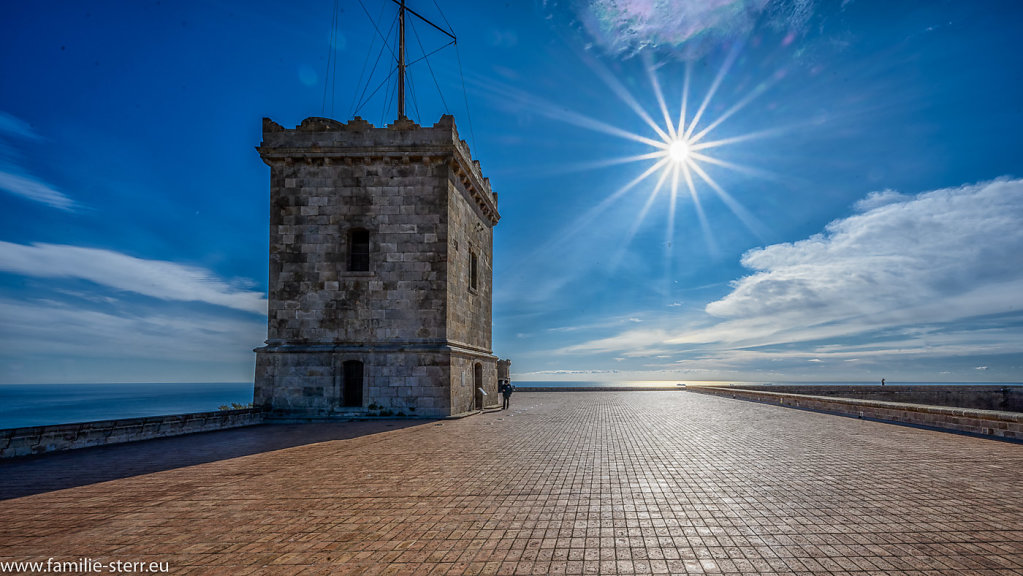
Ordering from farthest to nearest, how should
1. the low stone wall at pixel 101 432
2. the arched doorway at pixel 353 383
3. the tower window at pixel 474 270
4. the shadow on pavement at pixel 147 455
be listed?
the tower window at pixel 474 270 < the arched doorway at pixel 353 383 < the low stone wall at pixel 101 432 < the shadow on pavement at pixel 147 455

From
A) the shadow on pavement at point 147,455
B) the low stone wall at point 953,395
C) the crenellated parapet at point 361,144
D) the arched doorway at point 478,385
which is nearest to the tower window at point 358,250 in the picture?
the crenellated parapet at point 361,144

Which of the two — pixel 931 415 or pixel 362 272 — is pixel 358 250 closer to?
pixel 362 272

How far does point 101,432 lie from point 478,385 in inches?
521

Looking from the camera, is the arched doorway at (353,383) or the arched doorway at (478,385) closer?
the arched doorway at (353,383)

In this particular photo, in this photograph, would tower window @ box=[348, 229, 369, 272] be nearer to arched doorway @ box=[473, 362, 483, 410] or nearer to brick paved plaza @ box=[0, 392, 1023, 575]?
arched doorway @ box=[473, 362, 483, 410]

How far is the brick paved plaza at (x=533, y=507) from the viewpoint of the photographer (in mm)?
4457

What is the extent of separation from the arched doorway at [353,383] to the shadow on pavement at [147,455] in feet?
7.97

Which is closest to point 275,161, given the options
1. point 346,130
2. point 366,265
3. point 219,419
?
point 346,130

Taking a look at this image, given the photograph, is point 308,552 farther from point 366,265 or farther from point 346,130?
point 346,130

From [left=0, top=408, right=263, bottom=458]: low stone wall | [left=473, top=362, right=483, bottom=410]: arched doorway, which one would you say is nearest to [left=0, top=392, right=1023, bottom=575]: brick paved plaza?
[left=0, top=408, right=263, bottom=458]: low stone wall

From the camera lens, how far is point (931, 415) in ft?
44.3

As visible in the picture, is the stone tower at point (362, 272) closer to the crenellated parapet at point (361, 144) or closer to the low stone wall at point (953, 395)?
the crenellated parapet at point (361, 144)

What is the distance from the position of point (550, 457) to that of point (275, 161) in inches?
614

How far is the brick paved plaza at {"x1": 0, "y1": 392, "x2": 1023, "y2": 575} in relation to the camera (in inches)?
175
